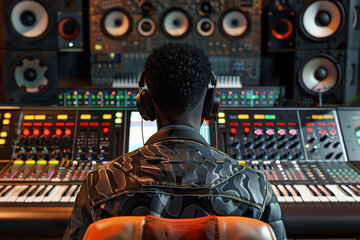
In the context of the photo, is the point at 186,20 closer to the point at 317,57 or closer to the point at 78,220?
the point at 317,57

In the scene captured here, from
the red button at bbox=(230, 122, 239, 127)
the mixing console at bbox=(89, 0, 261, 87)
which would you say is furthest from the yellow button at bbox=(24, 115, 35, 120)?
the mixing console at bbox=(89, 0, 261, 87)

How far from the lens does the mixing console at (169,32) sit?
4480 millimetres

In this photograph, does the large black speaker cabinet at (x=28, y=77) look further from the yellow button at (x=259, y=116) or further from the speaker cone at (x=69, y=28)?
the yellow button at (x=259, y=116)

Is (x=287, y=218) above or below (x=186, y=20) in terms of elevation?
below

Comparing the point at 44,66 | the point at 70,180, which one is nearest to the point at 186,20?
the point at 44,66

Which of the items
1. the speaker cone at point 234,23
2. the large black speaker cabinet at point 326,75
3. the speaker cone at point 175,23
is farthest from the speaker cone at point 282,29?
the speaker cone at point 175,23

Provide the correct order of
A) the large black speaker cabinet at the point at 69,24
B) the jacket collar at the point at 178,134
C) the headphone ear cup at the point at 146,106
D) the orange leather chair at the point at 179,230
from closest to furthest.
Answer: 1. the orange leather chair at the point at 179,230
2. the jacket collar at the point at 178,134
3. the headphone ear cup at the point at 146,106
4. the large black speaker cabinet at the point at 69,24

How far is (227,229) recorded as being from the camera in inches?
28.8

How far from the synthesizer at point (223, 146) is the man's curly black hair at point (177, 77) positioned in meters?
0.73

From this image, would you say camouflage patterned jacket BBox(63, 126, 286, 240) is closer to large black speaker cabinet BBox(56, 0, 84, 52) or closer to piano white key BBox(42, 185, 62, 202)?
piano white key BBox(42, 185, 62, 202)

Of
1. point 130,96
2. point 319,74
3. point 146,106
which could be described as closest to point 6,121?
point 146,106

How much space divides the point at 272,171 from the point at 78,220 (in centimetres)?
110

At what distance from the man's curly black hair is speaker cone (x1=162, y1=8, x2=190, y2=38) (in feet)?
11.7

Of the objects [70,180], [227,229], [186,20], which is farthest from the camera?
[186,20]
